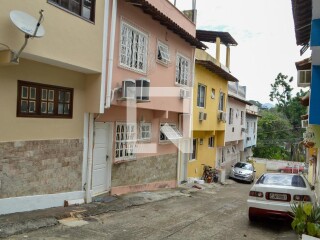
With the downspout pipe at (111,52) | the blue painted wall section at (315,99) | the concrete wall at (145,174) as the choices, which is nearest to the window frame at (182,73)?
the concrete wall at (145,174)

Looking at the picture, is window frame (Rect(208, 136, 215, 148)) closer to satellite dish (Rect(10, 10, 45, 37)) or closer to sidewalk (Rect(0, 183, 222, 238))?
sidewalk (Rect(0, 183, 222, 238))

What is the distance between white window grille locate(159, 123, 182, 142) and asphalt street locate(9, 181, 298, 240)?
14.9 ft

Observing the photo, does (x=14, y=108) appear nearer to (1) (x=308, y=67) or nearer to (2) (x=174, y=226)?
(2) (x=174, y=226)

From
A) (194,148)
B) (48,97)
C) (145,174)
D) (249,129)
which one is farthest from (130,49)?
(249,129)

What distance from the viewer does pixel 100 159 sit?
10289mm

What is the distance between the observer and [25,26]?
620 centimetres

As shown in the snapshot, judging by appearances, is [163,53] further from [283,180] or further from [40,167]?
[40,167]

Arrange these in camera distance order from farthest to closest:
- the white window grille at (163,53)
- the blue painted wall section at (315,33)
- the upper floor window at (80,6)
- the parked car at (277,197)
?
the white window grille at (163,53)
the parked car at (277,197)
the upper floor window at (80,6)
the blue painted wall section at (315,33)

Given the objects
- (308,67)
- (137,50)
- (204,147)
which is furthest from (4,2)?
(204,147)

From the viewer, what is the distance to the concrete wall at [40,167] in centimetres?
704

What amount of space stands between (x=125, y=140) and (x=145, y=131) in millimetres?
1745

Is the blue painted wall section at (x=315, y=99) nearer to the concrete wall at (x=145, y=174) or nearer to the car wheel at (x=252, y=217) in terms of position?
the car wheel at (x=252, y=217)

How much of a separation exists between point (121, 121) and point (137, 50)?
95.7 inches

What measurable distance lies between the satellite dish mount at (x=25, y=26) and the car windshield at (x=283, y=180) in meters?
6.56
